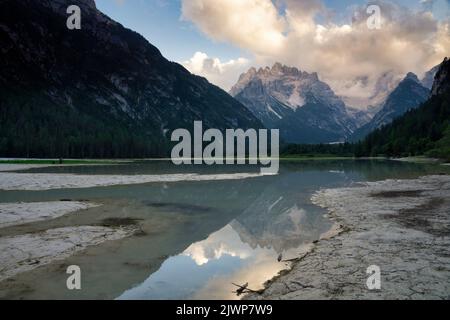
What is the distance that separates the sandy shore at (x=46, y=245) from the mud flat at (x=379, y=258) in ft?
32.9

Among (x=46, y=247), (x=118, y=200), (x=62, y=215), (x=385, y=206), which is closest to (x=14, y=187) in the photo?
(x=118, y=200)

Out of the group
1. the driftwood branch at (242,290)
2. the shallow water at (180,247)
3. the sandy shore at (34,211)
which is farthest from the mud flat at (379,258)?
the sandy shore at (34,211)

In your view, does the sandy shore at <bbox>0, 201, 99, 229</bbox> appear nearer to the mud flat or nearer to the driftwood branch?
the driftwood branch

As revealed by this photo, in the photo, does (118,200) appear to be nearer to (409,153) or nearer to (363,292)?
(363,292)

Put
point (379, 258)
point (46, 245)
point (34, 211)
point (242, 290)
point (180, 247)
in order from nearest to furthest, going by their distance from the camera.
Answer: point (242, 290)
point (379, 258)
point (46, 245)
point (180, 247)
point (34, 211)

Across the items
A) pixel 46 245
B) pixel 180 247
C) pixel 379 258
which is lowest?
pixel 180 247

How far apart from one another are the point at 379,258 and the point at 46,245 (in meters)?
16.4

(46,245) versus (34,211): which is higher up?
(34,211)

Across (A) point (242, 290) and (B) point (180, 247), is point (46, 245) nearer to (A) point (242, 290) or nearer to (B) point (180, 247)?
(B) point (180, 247)

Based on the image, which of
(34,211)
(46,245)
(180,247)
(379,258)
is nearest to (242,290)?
(379,258)

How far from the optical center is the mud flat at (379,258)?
11516 mm

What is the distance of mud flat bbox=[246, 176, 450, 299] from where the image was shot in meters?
11.5

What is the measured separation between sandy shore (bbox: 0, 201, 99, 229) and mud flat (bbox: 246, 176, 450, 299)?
19656mm

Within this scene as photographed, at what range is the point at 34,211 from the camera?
27.8 meters
